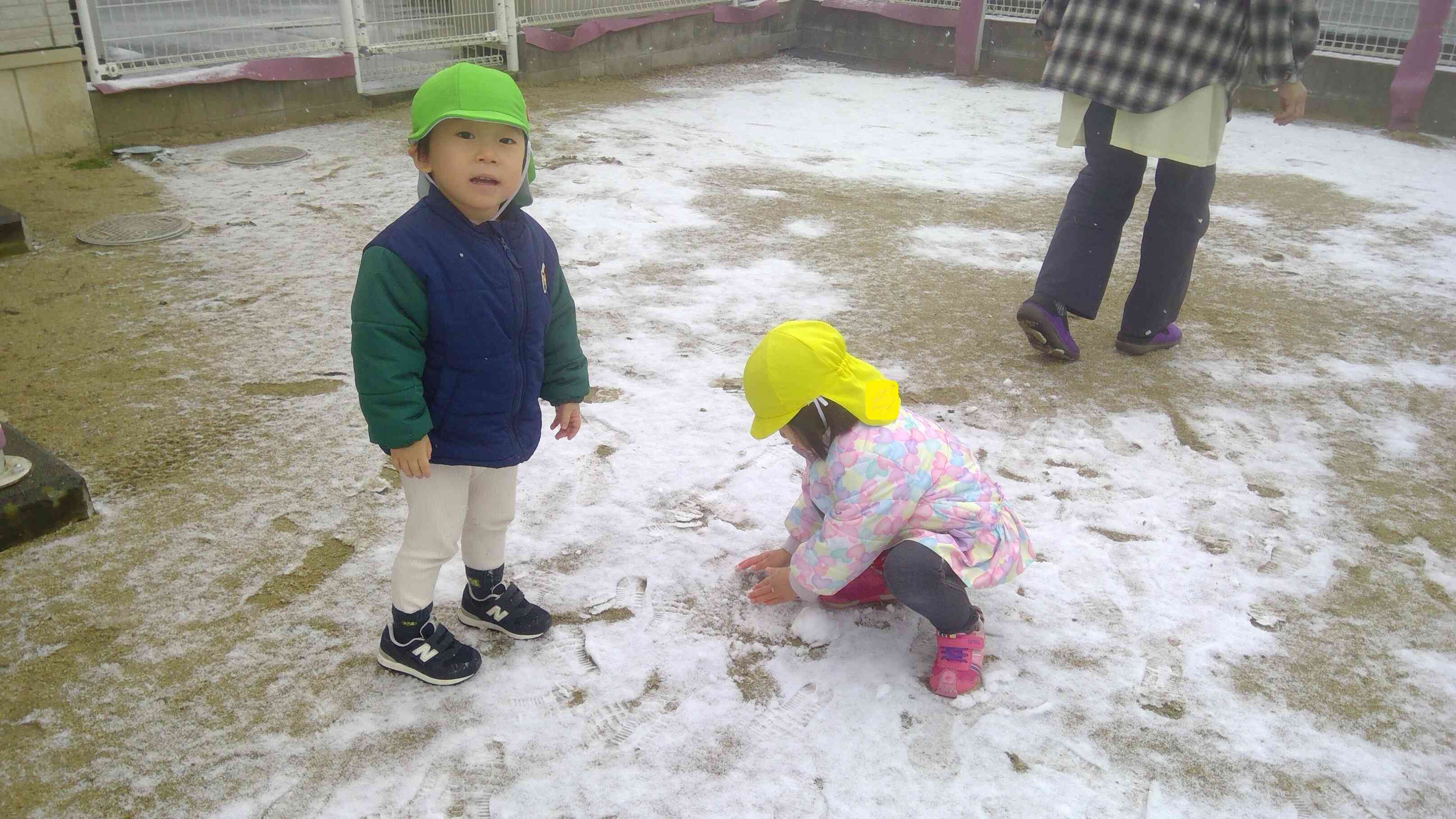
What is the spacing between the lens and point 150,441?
2.92 m

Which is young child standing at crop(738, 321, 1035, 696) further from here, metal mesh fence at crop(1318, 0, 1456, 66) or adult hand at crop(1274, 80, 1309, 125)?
metal mesh fence at crop(1318, 0, 1456, 66)

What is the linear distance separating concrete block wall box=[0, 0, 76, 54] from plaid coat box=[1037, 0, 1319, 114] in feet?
17.0

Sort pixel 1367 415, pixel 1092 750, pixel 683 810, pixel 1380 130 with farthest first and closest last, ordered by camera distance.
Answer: pixel 1380 130 → pixel 1367 415 → pixel 1092 750 → pixel 683 810

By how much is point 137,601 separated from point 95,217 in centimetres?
317

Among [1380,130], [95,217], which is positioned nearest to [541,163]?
[95,217]

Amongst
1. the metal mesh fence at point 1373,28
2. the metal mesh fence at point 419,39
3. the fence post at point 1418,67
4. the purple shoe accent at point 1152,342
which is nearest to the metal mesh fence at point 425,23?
the metal mesh fence at point 419,39

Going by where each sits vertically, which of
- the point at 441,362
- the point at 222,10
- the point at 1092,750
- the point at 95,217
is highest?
the point at 222,10

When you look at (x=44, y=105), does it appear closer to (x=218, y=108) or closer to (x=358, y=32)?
(x=218, y=108)

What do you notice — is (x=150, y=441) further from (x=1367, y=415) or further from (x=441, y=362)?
(x=1367, y=415)

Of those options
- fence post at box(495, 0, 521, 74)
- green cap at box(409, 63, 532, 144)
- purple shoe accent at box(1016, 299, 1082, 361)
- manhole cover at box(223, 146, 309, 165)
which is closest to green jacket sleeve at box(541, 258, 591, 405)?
green cap at box(409, 63, 532, 144)

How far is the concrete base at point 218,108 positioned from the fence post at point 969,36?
17.6 feet

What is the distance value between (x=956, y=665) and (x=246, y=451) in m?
2.05

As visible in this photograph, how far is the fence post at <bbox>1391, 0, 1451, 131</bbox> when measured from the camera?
23.8 feet

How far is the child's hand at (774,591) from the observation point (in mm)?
2293
